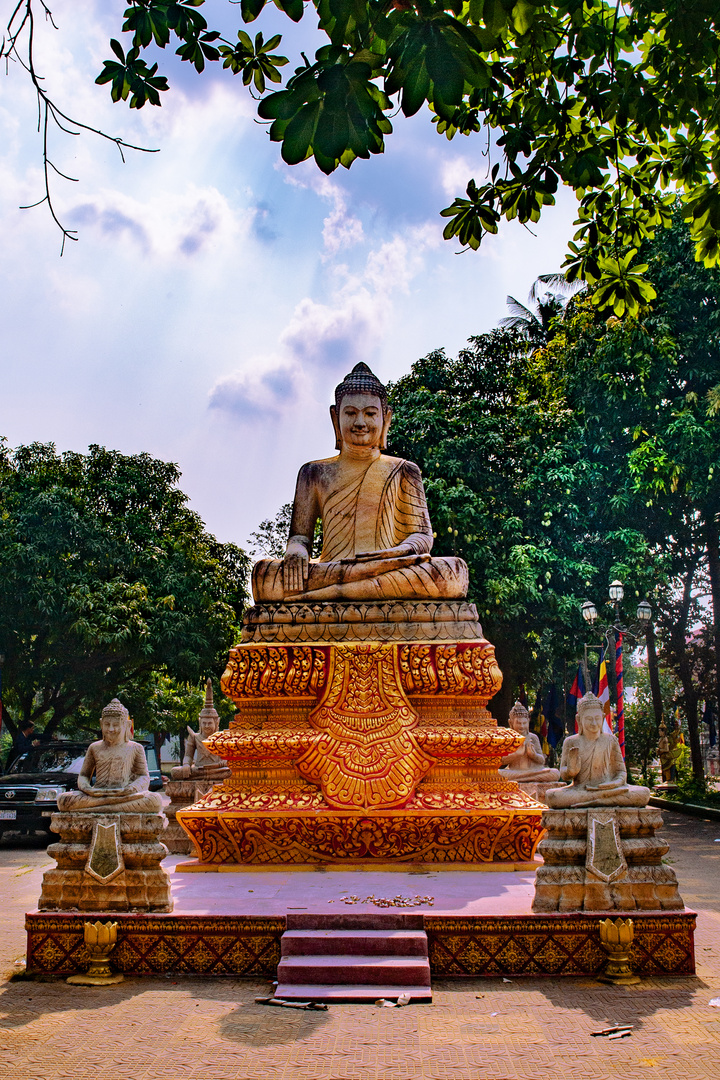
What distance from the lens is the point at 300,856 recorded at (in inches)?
320

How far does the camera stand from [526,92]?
18.4 feet

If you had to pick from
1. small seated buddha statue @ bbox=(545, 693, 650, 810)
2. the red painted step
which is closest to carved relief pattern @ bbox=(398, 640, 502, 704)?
small seated buddha statue @ bbox=(545, 693, 650, 810)

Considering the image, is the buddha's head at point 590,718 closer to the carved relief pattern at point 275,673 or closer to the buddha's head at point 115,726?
the carved relief pattern at point 275,673

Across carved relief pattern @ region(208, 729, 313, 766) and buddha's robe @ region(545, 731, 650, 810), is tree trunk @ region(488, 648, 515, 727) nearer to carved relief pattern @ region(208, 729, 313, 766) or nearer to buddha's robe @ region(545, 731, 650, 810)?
carved relief pattern @ region(208, 729, 313, 766)

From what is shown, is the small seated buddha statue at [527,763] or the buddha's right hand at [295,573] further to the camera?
the small seated buddha statue at [527,763]

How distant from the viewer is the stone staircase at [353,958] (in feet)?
18.1

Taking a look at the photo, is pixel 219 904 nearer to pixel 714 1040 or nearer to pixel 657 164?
pixel 714 1040

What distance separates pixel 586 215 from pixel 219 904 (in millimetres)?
5135

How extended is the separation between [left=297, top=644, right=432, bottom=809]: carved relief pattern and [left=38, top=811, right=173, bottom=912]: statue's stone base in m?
2.18

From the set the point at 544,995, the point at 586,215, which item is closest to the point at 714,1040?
the point at 544,995

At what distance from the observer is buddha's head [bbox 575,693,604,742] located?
6789 mm

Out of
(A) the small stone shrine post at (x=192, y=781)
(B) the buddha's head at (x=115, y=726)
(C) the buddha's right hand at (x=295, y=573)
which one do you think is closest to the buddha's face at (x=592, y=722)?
(B) the buddha's head at (x=115, y=726)

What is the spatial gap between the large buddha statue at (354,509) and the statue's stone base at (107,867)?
3.59 m

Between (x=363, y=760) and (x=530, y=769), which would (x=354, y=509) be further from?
(x=530, y=769)
